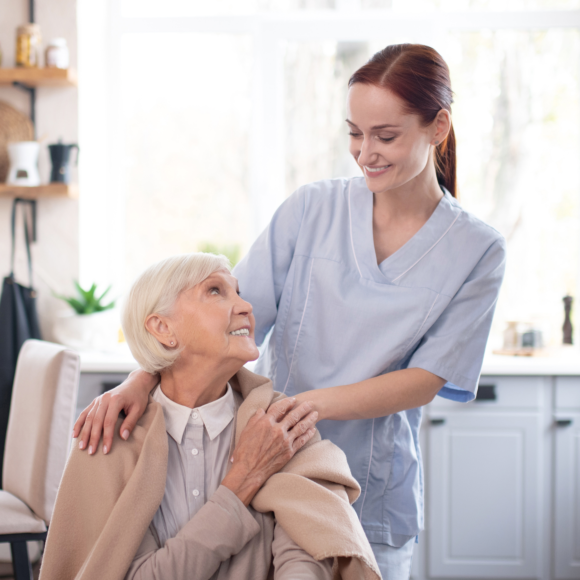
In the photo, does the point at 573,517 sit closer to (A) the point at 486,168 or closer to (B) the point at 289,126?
(A) the point at 486,168

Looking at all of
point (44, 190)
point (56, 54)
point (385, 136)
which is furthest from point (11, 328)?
point (385, 136)

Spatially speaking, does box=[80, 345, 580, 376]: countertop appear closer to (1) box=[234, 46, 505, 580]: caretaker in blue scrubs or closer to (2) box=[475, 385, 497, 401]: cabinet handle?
(2) box=[475, 385, 497, 401]: cabinet handle

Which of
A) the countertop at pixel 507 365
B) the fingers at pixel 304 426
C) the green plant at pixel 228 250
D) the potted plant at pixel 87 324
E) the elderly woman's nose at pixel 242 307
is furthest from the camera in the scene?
the green plant at pixel 228 250

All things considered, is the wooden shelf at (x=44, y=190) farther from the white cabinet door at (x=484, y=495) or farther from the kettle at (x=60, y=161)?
the white cabinet door at (x=484, y=495)

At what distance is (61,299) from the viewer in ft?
8.54

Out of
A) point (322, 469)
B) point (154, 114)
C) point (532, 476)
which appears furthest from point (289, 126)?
point (322, 469)

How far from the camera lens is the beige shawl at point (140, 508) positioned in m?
0.93

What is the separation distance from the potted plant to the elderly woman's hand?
1651 millimetres

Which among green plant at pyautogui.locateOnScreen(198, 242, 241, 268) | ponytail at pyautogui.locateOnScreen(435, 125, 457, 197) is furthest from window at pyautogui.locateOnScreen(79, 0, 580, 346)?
ponytail at pyautogui.locateOnScreen(435, 125, 457, 197)

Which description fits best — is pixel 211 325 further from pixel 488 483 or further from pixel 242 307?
pixel 488 483

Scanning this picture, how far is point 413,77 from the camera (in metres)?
1.07

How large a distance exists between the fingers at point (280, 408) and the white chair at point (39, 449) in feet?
3.10

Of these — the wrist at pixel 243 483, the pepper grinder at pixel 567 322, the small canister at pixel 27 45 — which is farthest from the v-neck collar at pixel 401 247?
the small canister at pixel 27 45

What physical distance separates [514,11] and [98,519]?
2.80m
